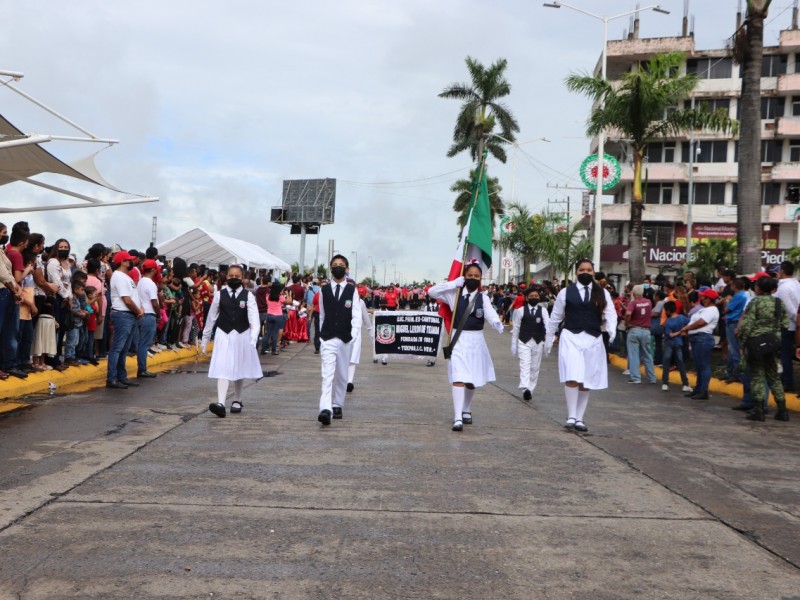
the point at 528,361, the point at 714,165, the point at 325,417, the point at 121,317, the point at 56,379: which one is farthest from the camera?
the point at 714,165

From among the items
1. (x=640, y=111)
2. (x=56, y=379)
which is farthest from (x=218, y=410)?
(x=640, y=111)

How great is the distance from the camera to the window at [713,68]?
173 ft

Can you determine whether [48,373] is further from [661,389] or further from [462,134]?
[462,134]

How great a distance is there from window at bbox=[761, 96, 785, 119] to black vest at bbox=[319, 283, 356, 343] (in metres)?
48.8

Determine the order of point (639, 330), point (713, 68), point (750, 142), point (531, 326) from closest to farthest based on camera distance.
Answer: point (531, 326), point (639, 330), point (750, 142), point (713, 68)

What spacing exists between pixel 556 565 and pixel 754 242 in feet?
50.5

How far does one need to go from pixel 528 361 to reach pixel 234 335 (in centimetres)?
512

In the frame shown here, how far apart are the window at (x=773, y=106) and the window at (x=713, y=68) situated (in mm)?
2766

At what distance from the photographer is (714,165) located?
5334cm

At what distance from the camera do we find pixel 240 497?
6105 millimetres

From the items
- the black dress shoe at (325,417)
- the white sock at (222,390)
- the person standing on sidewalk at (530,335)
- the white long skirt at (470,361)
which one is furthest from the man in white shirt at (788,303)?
the white sock at (222,390)

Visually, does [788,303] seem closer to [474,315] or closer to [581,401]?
[581,401]

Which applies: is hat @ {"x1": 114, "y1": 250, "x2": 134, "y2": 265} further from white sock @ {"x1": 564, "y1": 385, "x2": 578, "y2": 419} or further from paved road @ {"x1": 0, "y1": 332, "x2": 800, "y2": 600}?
white sock @ {"x1": 564, "y1": 385, "x2": 578, "y2": 419}

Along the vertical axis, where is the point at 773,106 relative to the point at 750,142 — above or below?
above
